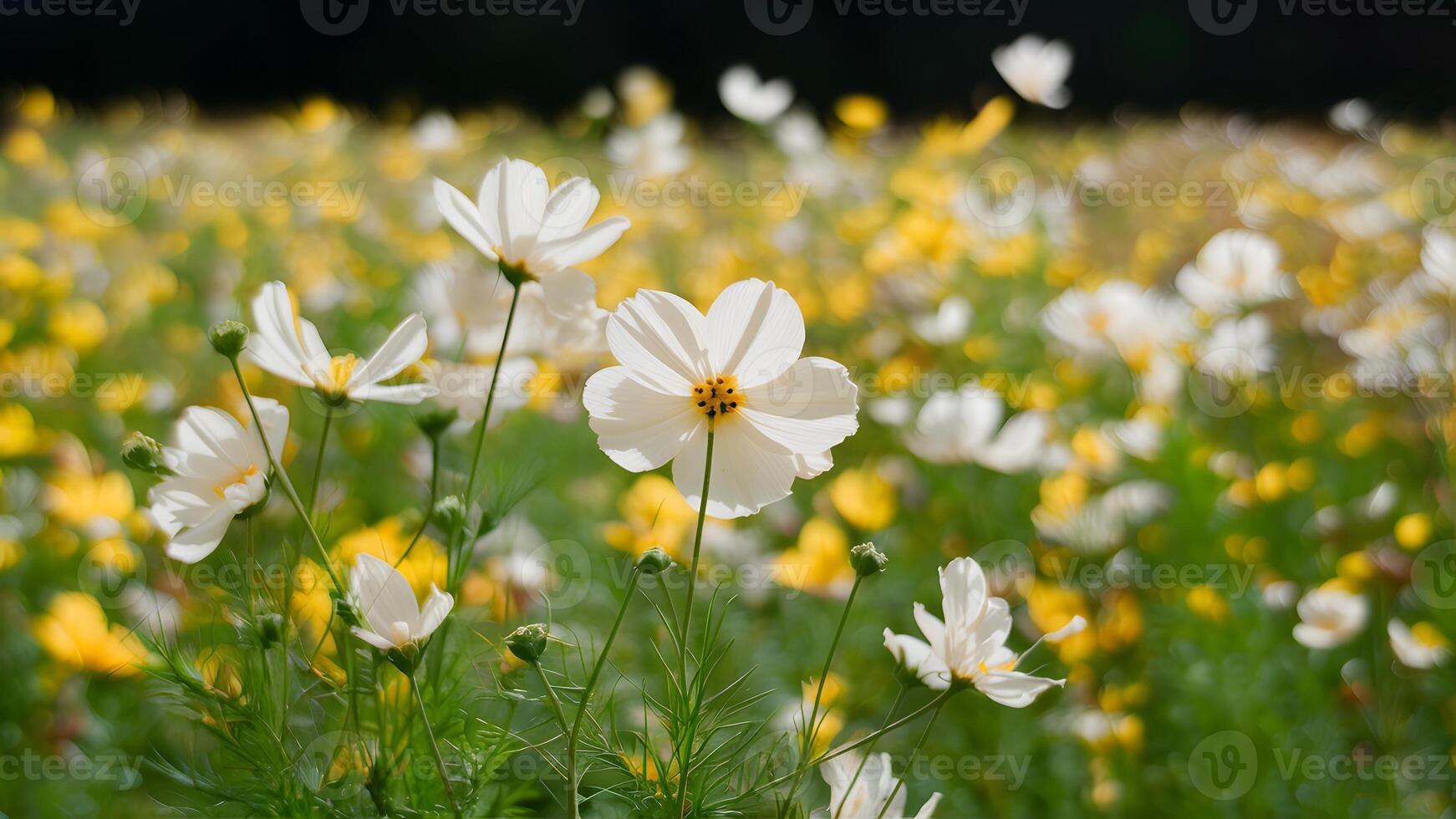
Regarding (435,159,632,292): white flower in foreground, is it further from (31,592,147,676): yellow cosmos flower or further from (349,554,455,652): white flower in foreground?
(31,592,147,676): yellow cosmos flower

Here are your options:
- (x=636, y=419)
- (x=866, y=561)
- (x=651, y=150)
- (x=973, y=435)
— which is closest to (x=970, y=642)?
(x=866, y=561)

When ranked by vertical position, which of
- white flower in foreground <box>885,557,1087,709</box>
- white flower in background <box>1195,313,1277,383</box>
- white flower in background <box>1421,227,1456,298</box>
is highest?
white flower in foreground <box>885,557,1087,709</box>

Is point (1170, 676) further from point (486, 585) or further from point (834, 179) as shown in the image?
point (834, 179)

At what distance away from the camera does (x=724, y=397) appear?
0.43 metres

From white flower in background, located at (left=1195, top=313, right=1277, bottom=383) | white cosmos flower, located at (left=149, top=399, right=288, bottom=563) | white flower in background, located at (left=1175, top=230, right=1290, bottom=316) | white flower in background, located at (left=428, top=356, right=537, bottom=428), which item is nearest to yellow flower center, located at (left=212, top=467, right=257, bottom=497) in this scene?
white cosmos flower, located at (left=149, top=399, right=288, bottom=563)

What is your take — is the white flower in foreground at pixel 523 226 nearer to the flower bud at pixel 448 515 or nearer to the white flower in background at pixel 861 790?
the flower bud at pixel 448 515

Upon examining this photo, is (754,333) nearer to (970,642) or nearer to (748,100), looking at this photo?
(970,642)

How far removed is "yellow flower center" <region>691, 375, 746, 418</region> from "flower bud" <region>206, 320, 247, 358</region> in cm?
19

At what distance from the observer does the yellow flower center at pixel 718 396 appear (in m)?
0.43

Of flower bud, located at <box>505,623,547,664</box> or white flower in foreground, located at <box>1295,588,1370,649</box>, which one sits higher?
flower bud, located at <box>505,623,547,664</box>

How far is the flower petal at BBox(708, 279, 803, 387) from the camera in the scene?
16.3 inches

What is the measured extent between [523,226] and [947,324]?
3.52 feet

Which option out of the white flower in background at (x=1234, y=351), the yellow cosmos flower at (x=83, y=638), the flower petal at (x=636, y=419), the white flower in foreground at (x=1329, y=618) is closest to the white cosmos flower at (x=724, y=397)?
the flower petal at (x=636, y=419)

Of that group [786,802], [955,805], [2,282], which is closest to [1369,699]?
[955,805]
